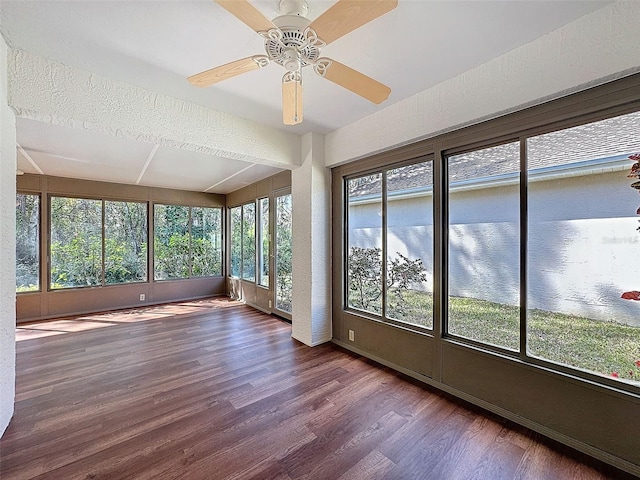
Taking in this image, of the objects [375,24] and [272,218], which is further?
[272,218]

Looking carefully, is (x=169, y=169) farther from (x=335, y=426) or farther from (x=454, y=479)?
(x=454, y=479)

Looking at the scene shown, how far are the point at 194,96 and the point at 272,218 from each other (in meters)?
2.69

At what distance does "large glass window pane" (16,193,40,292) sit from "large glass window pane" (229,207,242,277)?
3.34 m

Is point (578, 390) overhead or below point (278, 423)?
overhead

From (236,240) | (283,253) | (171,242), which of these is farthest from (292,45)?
(171,242)

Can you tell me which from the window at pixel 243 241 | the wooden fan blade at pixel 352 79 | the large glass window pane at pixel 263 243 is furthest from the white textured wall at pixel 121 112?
the window at pixel 243 241

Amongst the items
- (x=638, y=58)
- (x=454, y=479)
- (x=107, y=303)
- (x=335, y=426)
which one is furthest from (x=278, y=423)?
(x=107, y=303)

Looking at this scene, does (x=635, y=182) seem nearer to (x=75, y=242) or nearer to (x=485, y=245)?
→ (x=485, y=245)

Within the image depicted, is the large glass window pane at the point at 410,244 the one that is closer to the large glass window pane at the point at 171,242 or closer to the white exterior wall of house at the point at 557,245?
the white exterior wall of house at the point at 557,245

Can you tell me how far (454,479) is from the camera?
1548 mm

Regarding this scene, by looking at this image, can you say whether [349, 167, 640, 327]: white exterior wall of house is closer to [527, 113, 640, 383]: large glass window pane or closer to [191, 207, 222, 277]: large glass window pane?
[527, 113, 640, 383]: large glass window pane

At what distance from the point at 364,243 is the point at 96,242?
17.3ft

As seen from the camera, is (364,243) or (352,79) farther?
(364,243)

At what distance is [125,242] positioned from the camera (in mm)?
5602
